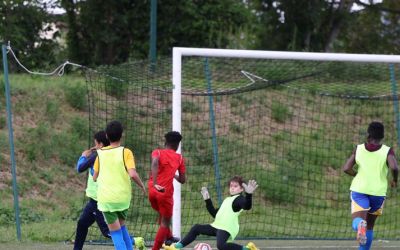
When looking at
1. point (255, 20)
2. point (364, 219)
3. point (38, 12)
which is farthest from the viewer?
point (255, 20)

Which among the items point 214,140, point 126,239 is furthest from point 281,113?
point 126,239

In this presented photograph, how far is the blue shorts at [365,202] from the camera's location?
9875mm

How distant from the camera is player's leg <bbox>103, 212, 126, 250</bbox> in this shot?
9094mm

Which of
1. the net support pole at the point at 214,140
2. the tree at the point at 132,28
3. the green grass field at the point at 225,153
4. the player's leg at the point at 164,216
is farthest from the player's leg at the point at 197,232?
the tree at the point at 132,28

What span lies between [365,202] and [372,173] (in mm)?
347

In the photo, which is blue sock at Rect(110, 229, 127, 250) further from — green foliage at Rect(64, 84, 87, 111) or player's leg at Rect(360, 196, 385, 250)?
green foliage at Rect(64, 84, 87, 111)

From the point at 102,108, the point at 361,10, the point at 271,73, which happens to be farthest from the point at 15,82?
the point at 361,10

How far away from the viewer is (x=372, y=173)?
982 centimetres

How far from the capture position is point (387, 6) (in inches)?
1356

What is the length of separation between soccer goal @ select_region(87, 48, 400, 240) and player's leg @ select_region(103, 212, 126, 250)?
288cm

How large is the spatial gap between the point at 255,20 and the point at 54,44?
6.85 metres

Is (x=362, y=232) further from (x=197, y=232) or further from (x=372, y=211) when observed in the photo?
(x=197, y=232)

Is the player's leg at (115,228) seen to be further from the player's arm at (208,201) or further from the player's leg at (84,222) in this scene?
the player's arm at (208,201)

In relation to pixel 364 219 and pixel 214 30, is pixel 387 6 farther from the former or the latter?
pixel 364 219
